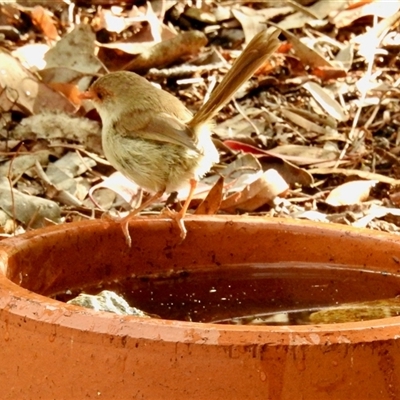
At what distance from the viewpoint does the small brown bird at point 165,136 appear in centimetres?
333

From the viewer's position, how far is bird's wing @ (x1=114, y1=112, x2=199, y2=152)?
343 cm

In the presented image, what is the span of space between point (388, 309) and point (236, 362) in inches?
33.7

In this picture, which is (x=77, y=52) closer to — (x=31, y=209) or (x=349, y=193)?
(x=31, y=209)

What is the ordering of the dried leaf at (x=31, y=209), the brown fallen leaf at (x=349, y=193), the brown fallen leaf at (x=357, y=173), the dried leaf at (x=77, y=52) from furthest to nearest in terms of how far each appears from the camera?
the dried leaf at (x=77, y=52) < the brown fallen leaf at (x=357, y=173) < the brown fallen leaf at (x=349, y=193) < the dried leaf at (x=31, y=209)

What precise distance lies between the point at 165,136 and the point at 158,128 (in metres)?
0.06

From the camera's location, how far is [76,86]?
485 centimetres

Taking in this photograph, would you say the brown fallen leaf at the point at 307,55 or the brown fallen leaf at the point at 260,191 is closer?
the brown fallen leaf at the point at 260,191

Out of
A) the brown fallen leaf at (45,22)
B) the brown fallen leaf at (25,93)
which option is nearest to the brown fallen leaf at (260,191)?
the brown fallen leaf at (25,93)

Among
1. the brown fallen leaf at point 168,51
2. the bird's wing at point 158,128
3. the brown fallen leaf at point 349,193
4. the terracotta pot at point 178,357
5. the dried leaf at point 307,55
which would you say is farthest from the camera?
the dried leaf at point 307,55

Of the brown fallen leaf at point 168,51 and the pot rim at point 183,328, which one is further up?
the pot rim at point 183,328

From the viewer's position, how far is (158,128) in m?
3.51

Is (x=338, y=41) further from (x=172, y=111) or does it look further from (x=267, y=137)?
(x=172, y=111)

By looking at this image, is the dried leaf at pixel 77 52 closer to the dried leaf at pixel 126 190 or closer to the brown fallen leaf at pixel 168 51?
the brown fallen leaf at pixel 168 51

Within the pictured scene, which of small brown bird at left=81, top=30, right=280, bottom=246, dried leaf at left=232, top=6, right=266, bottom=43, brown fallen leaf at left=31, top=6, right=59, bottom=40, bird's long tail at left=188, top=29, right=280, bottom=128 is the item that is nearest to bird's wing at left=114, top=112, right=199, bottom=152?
small brown bird at left=81, top=30, right=280, bottom=246
